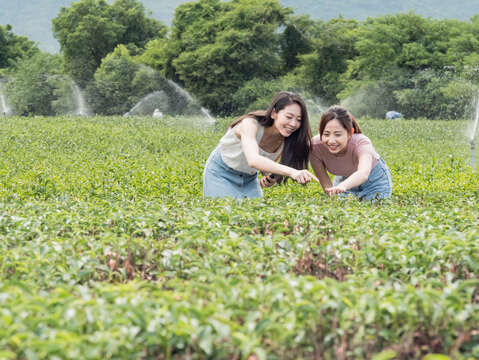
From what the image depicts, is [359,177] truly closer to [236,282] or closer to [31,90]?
[236,282]

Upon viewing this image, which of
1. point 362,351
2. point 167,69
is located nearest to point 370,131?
point 362,351

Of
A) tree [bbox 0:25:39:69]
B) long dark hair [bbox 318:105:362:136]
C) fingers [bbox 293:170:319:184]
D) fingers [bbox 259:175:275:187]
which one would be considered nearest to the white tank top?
fingers [bbox 259:175:275:187]

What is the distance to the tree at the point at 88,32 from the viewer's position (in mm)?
53219

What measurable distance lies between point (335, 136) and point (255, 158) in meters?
0.90

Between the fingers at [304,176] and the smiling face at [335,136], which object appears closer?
the fingers at [304,176]

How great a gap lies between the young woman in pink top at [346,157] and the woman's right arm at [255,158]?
51cm

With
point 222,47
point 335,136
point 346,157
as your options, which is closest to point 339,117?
point 335,136

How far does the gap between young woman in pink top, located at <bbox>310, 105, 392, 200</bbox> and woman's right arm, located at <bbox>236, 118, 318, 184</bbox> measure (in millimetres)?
509

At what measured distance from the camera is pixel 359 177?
5.13 metres

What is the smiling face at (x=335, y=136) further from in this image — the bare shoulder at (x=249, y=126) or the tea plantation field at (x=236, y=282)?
the bare shoulder at (x=249, y=126)

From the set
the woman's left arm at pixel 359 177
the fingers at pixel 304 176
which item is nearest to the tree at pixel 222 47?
the woman's left arm at pixel 359 177

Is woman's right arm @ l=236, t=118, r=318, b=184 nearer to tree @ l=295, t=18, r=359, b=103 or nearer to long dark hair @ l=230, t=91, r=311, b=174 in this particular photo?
long dark hair @ l=230, t=91, r=311, b=174

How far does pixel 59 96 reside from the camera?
48000mm

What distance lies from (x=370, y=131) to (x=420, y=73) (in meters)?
21.6
